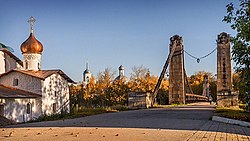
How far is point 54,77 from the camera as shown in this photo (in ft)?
143

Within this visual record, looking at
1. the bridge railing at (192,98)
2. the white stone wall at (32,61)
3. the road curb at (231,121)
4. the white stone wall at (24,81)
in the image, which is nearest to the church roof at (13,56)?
the white stone wall at (32,61)

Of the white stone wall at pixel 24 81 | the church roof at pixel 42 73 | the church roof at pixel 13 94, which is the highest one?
the church roof at pixel 42 73

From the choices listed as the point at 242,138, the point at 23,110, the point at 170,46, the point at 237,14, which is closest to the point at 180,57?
the point at 170,46

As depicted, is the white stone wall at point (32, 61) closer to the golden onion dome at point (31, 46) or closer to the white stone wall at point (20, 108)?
the golden onion dome at point (31, 46)

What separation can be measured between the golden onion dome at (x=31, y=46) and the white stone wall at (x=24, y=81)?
329 centimetres

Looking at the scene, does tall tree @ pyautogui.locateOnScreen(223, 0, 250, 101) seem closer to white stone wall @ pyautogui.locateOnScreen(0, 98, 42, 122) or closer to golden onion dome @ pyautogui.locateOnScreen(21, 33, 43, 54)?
white stone wall @ pyautogui.locateOnScreen(0, 98, 42, 122)

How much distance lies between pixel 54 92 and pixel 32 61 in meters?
4.86

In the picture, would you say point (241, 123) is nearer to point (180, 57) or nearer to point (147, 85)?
point (180, 57)

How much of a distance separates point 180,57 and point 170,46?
1.68 m

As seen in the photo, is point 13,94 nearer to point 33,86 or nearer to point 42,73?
point 33,86

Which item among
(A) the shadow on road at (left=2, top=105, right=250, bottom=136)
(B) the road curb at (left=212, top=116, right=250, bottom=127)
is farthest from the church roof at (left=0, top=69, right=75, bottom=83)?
(B) the road curb at (left=212, top=116, right=250, bottom=127)

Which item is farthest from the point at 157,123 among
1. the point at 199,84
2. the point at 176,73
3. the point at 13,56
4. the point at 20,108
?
the point at 199,84

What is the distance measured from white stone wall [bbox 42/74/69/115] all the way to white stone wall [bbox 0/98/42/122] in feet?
2.74

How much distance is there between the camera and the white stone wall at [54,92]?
40.7 metres
